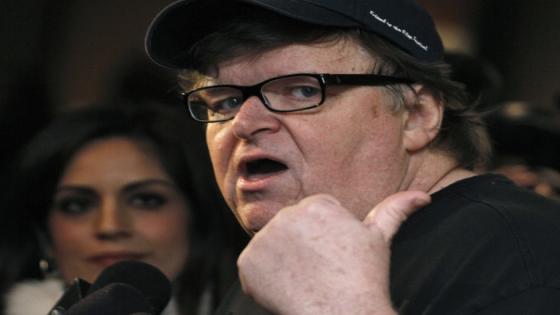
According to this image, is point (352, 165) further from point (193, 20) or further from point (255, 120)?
point (193, 20)

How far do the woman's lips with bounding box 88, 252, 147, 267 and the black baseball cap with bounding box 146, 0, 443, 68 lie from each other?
127 cm

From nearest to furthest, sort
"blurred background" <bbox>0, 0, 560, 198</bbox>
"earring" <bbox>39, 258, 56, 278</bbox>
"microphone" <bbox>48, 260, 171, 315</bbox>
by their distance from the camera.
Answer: "microphone" <bbox>48, 260, 171, 315</bbox> < "earring" <bbox>39, 258, 56, 278</bbox> < "blurred background" <bbox>0, 0, 560, 198</bbox>

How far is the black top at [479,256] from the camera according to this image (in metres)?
2.04

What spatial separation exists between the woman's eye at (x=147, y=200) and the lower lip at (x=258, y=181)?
4.86 ft

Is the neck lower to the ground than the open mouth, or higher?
lower

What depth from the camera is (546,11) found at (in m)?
7.79

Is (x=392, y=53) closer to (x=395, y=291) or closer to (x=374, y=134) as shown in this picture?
(x=374, y=134)

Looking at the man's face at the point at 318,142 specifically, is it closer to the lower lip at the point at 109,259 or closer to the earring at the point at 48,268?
the lower lip at the point at 109,259

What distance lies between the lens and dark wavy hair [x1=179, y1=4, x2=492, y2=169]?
2.44m

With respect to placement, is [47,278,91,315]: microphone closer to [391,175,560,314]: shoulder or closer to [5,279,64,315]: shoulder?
[391,175,560,314]: shoulder

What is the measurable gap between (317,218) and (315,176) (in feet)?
1.24

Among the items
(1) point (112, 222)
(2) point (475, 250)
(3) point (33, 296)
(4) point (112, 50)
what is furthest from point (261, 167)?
(4) point (112, 50)

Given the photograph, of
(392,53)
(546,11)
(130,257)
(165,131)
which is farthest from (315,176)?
(546,11)

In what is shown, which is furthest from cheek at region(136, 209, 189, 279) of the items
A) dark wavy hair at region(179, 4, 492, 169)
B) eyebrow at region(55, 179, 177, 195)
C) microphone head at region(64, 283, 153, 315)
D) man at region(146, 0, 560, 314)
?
microphone head at region(64, 283, 153, 315)
